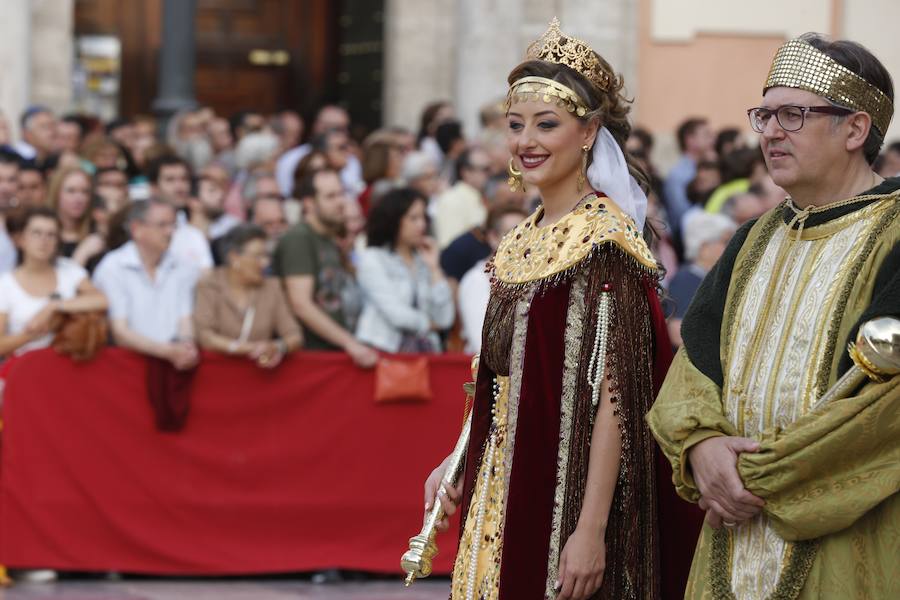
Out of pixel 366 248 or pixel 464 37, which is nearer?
pixel 366 248

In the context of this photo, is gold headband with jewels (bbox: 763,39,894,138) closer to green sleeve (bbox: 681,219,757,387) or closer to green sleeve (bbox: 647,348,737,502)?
green sleeve (bbox: 681,219,757,387)

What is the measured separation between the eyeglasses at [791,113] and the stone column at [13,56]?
10.6m

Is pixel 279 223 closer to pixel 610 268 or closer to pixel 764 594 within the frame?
pixel 610 268

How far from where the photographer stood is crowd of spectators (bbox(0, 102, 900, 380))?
324 inches

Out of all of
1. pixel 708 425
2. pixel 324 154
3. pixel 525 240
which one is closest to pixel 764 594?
pixel 708 425

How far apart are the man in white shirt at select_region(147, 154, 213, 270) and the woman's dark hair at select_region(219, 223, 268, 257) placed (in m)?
0.94

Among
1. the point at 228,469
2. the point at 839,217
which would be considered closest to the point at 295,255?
the point at 228,469

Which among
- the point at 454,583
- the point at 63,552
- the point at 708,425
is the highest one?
the point at 708,425

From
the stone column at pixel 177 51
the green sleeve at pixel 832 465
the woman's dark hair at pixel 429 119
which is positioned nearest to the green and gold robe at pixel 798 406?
the green sleeve at pixel 832 465

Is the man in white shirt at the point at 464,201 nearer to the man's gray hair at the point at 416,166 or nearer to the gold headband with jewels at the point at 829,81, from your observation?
the man's gray hair at the point at 416,166

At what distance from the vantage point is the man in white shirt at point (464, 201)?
10602 millimetres

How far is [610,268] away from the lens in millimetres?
4242

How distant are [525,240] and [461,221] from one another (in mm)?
6144

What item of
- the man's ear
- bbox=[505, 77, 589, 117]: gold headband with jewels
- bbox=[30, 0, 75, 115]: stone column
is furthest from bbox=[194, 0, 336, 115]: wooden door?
the man's ear
